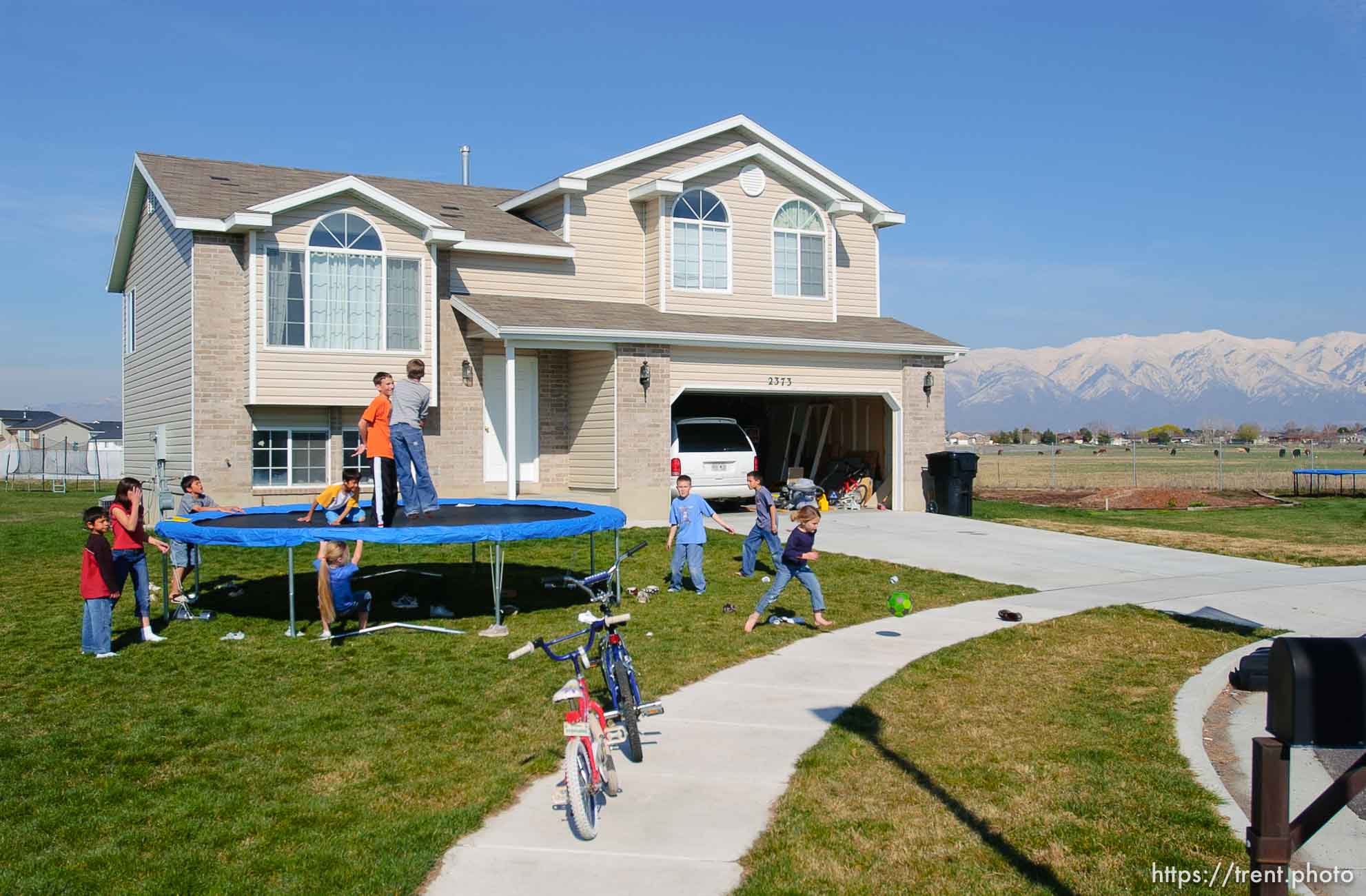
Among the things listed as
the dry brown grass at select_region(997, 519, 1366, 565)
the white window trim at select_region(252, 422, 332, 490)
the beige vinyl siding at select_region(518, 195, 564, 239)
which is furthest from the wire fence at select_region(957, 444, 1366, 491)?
the white window trim at select_region(252, 422, 332, 490)

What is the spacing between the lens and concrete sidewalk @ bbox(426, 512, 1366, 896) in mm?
5586

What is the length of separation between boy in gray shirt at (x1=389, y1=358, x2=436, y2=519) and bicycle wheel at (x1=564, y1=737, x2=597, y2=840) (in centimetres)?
563

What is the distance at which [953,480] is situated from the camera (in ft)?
75.2

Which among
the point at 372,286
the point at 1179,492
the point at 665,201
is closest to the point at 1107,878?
the point at 372,286

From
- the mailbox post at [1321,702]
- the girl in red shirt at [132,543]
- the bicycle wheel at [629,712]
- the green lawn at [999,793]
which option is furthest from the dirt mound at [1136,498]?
the mailbox post at [1321,702]

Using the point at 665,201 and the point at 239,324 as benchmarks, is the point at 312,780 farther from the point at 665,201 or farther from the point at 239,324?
the point at 665,201

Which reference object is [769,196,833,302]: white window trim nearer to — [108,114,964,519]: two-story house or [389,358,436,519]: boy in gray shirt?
[108,114,964,519]: two-story house

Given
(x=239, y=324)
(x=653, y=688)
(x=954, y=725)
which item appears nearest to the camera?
(x=954, y=725)

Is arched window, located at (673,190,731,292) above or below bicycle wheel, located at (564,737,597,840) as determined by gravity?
above

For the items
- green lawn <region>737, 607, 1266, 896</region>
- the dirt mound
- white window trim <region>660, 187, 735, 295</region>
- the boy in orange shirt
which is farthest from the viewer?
the dirt mound

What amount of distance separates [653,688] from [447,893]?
4.02m

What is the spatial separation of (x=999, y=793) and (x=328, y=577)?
7224mm

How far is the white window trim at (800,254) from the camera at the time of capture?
2350 cm

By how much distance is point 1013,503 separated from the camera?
28.9 metres
